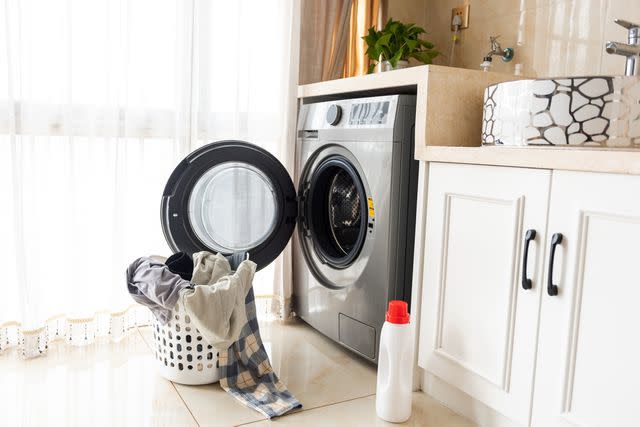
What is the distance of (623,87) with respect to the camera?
137 cm

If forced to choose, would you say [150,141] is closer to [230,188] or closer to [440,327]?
[230,188]

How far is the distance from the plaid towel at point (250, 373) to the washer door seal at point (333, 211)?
18.3 inches

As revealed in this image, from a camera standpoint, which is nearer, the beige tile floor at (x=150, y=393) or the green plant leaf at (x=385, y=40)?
the beige tile floor at (x=150, y=393)

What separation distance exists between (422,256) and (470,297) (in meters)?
0.24

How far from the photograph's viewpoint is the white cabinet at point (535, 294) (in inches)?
49.0

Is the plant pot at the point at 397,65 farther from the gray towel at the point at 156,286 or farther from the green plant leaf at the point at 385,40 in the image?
the gray towel at the point at 156,286

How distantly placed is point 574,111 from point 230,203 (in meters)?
1.30

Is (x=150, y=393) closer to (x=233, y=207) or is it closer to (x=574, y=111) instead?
(x=233, y=207)

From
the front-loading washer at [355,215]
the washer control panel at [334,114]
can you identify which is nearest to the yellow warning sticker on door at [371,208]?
the front-loading washer at [355,215]

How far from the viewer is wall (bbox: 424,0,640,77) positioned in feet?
6.65

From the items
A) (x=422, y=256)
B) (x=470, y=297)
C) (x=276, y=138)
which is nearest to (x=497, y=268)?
(x=470, y=297)

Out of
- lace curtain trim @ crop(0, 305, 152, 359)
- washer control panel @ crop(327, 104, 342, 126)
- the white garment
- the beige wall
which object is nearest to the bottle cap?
the white garment

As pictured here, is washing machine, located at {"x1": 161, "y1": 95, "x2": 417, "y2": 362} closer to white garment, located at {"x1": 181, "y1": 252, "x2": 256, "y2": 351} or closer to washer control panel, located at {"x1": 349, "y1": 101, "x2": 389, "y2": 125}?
washer control panel, located at {"x1": 349, "y1": 101, "x2": 389, "y2": 125}

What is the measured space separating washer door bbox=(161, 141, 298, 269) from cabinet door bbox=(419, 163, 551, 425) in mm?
688
